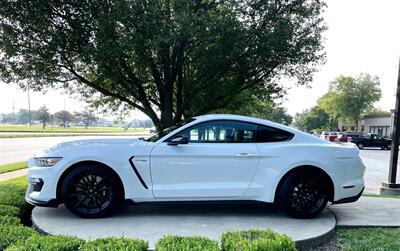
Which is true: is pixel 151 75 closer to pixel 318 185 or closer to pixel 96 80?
pixel 96 80

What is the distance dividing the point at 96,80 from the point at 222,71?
11.7 ft

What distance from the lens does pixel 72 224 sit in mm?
4391

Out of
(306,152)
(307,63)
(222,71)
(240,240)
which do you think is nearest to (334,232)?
(306,152)

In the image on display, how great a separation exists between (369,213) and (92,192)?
434 centimetres

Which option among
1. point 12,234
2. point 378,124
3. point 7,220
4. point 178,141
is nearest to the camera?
point 12,234

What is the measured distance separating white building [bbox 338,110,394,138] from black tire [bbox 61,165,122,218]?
46870mm

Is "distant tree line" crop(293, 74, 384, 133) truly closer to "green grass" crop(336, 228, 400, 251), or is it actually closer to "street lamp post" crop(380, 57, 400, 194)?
"street lamp post" crop(380, 57, 400, 194)

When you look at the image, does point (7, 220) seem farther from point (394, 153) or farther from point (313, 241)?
point (394, 153)

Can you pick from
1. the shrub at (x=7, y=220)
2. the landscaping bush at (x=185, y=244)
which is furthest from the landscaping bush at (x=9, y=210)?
the landscaping bush at (x=185, y=244)

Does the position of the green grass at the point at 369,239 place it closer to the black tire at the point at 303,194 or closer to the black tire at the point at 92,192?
the black tire at the point at 303,194

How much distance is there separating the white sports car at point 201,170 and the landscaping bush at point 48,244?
4.83 ft

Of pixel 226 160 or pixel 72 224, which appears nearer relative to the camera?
pixel 72 224

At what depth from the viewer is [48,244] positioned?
9.73 ft

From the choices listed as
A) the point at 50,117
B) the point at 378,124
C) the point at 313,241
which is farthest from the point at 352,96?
the point at 50,117
